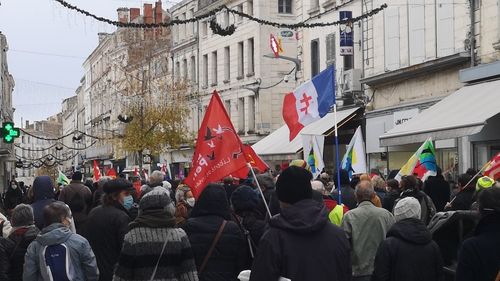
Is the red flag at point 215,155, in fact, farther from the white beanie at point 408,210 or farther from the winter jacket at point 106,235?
the white beanie at point 408,210

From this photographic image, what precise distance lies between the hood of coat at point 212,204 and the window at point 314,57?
2632 centimetres

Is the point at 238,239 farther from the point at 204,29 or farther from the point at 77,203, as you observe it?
the point at 204,29

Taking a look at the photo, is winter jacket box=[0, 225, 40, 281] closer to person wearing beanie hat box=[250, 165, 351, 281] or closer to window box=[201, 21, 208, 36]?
person wearing beanie hat box=[250, 165, 351, 281]

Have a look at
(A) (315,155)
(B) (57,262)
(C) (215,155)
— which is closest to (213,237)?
(B) (57,262)

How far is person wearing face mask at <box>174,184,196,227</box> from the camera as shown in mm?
10144

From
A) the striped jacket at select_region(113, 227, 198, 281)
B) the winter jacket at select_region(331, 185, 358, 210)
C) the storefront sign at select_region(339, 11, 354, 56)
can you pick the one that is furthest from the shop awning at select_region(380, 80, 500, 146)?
the striped jacket at select_region(113, 227, 198, 281)

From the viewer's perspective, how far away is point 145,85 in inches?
2050

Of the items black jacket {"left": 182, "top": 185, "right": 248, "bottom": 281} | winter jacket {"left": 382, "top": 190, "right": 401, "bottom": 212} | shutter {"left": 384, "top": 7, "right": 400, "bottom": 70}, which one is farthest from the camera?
shutter {"left": 384, "top": 7, "right": 400, "bottom": 70}

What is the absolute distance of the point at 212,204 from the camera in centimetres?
813

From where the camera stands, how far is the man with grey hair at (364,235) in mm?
9453

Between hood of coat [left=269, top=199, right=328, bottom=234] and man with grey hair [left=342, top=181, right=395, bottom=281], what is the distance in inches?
149

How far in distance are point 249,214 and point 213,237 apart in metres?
1.03

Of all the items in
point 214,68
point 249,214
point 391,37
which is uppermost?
point 214,68

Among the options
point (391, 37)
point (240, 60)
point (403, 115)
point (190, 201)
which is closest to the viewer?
point (190, 201)
